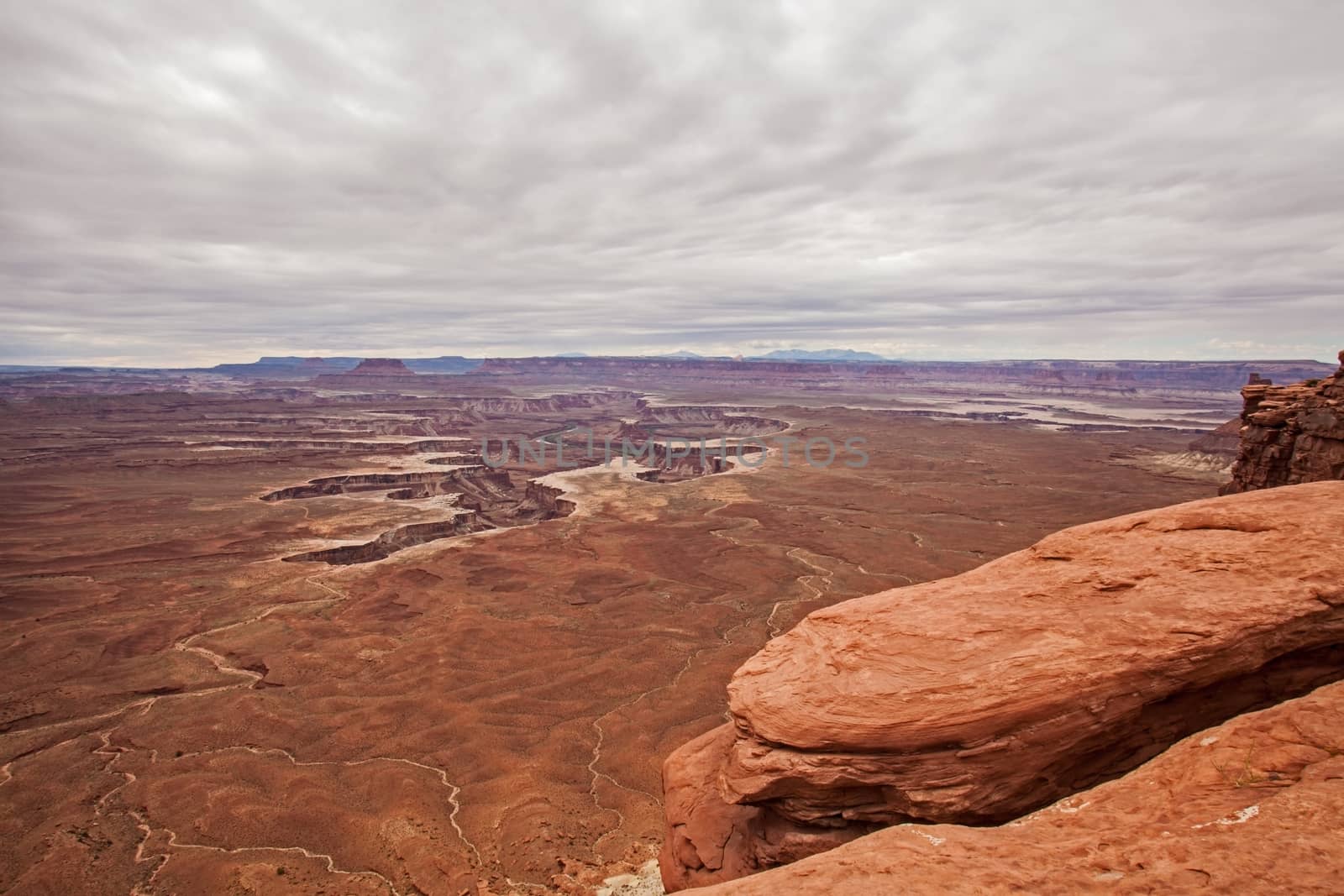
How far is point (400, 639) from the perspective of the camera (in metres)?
32.2

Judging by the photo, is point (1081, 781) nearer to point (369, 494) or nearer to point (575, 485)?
point (575, 485)

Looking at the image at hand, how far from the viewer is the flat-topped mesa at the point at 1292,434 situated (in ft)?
65.7

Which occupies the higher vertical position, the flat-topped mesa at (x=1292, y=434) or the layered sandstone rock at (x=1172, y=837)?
the flat-topped mesa at (x=1292, y=434)

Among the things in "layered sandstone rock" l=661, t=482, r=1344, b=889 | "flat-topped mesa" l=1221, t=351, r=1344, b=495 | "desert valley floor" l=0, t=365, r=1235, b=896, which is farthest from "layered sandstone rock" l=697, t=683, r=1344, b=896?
"flat-topped mesa" l=1221, t=351, r=1344, b=495

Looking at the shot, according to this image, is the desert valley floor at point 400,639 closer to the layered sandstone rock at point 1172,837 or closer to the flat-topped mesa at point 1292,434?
the layered sandstone rock at point 1172,837

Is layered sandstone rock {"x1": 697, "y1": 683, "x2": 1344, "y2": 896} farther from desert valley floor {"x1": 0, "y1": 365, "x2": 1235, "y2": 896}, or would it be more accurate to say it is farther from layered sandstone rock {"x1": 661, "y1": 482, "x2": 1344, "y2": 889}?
desert valley floor {"x1": 0, "y1": 365, "x2": 1235, "y2": 896}

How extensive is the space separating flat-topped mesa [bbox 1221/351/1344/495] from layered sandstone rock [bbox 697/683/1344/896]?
720 inches

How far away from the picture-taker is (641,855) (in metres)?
16.0

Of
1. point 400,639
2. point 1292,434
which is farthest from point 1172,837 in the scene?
point 400,639

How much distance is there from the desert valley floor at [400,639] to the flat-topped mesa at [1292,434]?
19.9m

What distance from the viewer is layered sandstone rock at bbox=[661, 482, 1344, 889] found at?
7.96 metres

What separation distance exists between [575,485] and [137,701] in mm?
54128

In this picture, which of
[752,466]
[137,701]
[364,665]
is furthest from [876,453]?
[137,701]

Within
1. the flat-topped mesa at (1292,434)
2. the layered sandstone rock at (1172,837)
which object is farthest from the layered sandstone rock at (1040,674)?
the flat-topped mesa at (1292,434)
